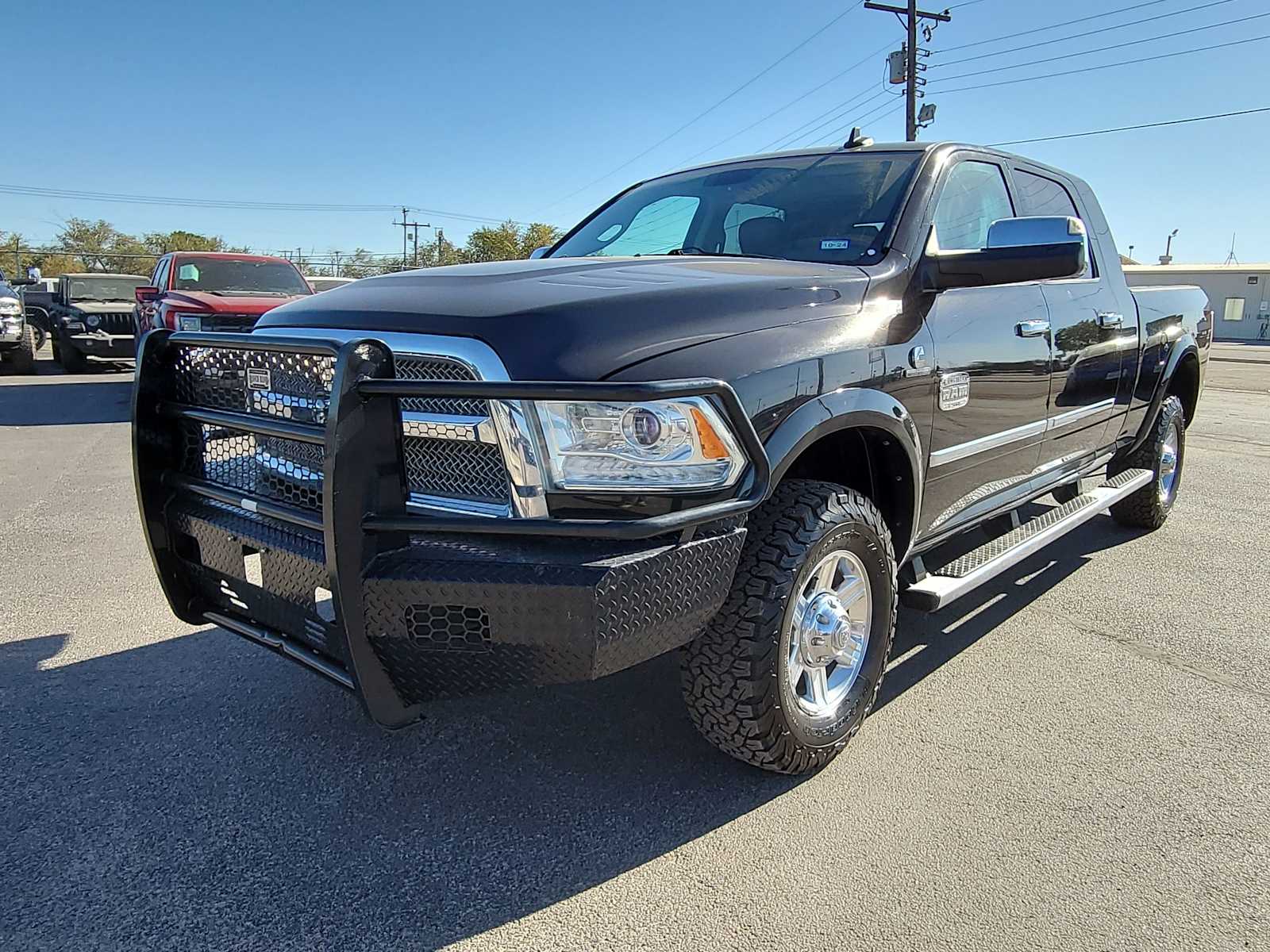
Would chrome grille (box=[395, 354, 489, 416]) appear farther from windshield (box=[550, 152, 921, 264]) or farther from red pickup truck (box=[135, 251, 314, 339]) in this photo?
red pickup truck (box=[135, 251, 314, 339])

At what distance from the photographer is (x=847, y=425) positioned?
8.57 ft

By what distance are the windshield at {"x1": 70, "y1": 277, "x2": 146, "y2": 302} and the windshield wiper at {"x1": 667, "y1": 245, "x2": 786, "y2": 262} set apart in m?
15.0

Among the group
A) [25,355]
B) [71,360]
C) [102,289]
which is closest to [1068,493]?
[25,355]

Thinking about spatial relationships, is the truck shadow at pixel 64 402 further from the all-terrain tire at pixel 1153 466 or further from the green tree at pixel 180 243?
the green tree at pixel 180 243

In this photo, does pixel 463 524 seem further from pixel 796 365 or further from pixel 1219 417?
pixel 1219 417

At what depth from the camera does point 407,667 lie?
2154mm

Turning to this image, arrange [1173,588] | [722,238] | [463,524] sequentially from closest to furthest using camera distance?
[463,524] → [722,238] → [1173,588]

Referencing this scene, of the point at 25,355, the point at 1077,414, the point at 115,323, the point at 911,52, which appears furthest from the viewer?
the point at 911,52

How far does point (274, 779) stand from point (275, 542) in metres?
0.79

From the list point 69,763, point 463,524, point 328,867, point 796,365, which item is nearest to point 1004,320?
point 796,365

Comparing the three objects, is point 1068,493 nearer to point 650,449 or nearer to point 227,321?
point 650,449

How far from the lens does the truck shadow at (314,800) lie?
6.94 feet

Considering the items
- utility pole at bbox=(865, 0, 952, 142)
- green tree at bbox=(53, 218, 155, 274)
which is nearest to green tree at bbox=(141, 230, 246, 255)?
green tree at bbox=(53, 218, 155, 274)

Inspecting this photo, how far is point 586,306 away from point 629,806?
1380 millimetres
